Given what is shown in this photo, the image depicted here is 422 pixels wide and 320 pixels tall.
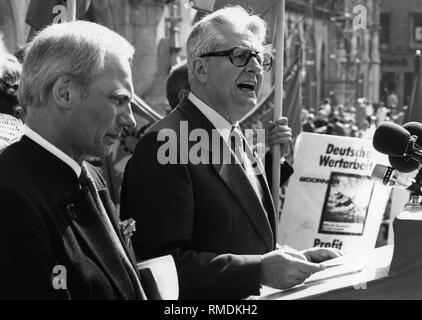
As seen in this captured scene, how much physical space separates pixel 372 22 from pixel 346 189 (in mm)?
34909

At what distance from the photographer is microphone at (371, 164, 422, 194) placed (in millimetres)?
2797

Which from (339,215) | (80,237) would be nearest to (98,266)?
(80,237)

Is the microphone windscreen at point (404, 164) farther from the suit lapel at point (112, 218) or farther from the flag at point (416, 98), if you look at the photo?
the flag at point (416, 98)

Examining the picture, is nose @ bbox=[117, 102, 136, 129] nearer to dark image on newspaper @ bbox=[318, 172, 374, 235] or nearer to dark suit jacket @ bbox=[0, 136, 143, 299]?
dark suit jacket @ bbox=[0, 136, 143, 299]

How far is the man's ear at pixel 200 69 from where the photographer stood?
10.4 ft

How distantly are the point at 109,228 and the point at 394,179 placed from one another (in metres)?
1.02

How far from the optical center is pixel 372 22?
132ft

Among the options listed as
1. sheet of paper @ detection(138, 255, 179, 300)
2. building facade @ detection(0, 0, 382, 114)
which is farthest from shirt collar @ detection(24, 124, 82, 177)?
building facade @ detection(0, 0, 382, 114)

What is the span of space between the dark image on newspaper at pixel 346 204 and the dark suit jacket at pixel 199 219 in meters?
3.34

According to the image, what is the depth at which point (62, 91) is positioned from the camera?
221 cm

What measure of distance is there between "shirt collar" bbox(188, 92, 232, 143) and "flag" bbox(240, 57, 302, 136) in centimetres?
421

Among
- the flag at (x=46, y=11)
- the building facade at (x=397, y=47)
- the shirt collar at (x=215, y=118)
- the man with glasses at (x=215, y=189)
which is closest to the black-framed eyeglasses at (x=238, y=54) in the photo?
the man with glasses at (x=215, y=189)
